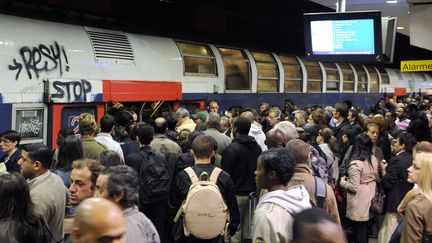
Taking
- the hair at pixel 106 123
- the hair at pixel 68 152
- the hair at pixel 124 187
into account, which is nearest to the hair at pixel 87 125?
the hair at pixel 106 123

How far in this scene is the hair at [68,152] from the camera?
4.17 meters

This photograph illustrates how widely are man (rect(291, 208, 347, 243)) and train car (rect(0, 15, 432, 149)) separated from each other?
5.03m

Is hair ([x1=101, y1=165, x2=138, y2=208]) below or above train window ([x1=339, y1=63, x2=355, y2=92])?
below

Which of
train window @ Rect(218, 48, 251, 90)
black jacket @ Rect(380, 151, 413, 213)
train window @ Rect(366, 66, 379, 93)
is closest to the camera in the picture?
black jacket @ Rect(380, 151, 413, 213)

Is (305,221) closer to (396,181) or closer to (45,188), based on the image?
(45,188)

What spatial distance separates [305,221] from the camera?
6.30ft

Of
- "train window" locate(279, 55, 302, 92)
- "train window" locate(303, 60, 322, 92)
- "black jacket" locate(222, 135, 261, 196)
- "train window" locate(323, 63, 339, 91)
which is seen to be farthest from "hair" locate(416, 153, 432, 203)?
"train window" locate(323, 63, 339, 91)

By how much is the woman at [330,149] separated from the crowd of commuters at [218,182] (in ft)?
0.05

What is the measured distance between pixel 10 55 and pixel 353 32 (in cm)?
515

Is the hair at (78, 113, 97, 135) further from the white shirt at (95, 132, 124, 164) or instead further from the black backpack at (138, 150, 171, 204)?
the black backpack at (138, 150, 171, 204)

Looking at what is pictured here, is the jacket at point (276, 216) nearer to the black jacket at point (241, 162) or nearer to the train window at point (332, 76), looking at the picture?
the black jacket at point (241, 162)

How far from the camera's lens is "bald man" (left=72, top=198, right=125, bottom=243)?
6.23ft

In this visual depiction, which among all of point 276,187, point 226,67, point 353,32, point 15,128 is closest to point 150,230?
point 276,187

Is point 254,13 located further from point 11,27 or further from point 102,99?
point 11,27
